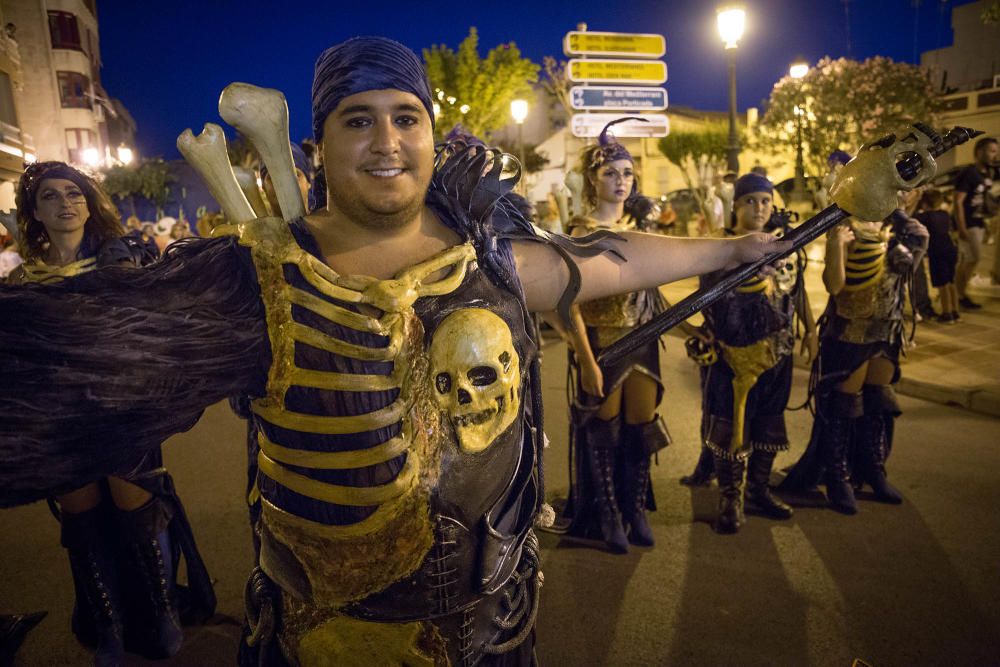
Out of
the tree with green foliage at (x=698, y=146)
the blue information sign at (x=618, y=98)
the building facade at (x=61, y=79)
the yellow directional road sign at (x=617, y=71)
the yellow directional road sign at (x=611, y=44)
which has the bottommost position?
the blue information sign at (x=618, y=98)

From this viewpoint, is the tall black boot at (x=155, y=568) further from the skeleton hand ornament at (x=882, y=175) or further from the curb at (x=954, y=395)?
the curb at (x=954, y=395)

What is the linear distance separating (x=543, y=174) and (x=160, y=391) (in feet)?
137

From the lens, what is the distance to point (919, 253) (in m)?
4.12

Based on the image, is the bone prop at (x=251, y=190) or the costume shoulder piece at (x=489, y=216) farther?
the bone prop at (x=251, y=190)

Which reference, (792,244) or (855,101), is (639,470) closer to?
(792,244)

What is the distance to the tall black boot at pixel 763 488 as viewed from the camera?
13.5 ft

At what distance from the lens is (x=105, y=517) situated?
9.79ft

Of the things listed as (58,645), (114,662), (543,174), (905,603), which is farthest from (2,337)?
(543,174)

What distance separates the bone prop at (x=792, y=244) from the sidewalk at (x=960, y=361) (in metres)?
2.96

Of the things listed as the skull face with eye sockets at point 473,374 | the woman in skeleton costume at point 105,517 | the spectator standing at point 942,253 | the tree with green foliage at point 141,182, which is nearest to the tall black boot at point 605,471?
the woman in skeleton costume at point 105,517

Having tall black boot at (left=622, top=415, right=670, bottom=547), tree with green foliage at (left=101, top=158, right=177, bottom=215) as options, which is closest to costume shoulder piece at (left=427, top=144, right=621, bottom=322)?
tall black boot at (left=622, top=415, right=670, bottom=547)

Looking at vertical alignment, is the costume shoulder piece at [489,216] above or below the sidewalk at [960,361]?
above

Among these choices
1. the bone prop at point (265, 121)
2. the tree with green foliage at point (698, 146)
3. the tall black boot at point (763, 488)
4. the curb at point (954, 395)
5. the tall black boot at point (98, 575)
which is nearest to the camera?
the bone prop at point (265, 121)

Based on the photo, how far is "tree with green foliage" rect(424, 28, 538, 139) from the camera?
2627cm
